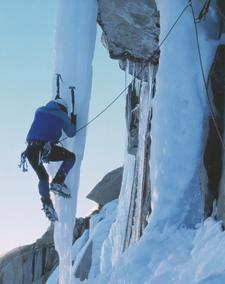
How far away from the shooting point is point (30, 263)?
1809 centimetres

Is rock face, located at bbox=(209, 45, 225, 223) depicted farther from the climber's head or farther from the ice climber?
the climber's head

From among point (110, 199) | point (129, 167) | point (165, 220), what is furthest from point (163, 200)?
point (110, 199)

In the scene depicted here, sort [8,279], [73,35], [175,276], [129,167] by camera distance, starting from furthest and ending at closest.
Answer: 1. [8,279]
2. [129,167]
3. [73,35]
4. [175,276]

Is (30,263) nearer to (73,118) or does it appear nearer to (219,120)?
(73,118)

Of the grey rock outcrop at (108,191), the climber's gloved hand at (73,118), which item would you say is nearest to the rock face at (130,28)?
the climber's gloved hand at (73,118)

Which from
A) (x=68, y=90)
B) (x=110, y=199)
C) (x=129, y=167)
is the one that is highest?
(x=68, y=90)

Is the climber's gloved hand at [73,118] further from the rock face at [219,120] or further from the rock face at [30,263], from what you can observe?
the rock face at [30,263]

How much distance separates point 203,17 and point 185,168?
6.01 feet

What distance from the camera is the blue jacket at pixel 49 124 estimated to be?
700 centimetres

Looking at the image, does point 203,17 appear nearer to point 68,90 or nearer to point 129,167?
point 68,90

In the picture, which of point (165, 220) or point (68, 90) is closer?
point (165, 220)

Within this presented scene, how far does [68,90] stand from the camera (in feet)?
25.7

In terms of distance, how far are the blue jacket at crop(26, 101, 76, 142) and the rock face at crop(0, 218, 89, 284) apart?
35.8 ft

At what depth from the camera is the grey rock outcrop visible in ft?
59.2
